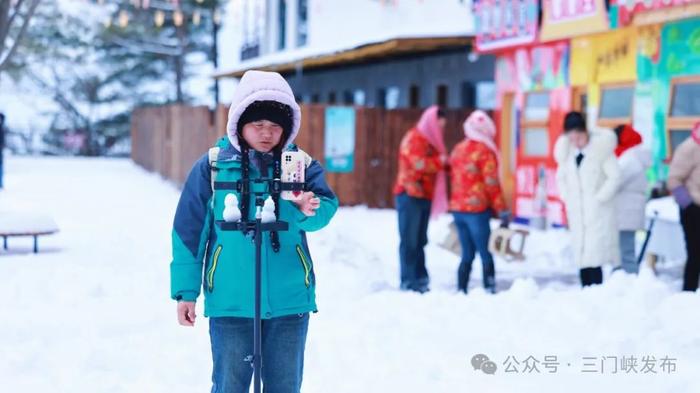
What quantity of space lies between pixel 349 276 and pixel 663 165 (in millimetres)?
5215

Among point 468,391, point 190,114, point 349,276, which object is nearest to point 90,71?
point 190,114

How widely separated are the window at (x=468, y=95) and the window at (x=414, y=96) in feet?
6.62

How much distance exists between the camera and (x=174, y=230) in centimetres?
389

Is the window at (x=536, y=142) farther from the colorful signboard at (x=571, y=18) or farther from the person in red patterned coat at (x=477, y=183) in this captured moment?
the person in red patterned coat at (x=477, y=183)

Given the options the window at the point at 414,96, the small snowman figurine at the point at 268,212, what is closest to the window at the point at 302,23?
the window at the point at 414,96

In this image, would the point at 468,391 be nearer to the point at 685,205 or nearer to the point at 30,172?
the point at 685,205

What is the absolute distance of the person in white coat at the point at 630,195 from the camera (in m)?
9.01

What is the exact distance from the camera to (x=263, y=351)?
12.9ft

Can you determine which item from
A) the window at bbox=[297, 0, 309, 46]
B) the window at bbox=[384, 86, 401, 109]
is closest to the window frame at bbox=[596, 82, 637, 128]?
the window at bbox=[384, 86, 401, 109]

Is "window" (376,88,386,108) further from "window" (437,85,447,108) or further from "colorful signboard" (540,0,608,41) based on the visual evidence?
"colorful signboard" (540,0,608,41)

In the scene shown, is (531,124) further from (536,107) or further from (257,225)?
(257,225)

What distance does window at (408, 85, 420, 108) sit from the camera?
73.5 ft

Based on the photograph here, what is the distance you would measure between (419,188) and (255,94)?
5.72 meters

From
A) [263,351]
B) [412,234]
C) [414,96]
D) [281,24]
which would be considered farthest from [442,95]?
[263,351]
